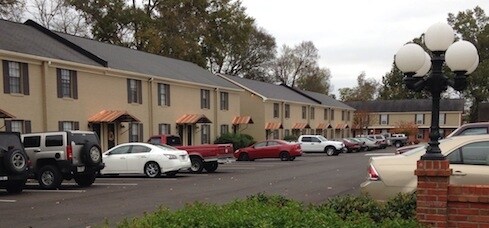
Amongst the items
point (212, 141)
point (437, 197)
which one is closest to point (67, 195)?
point (437, 197)

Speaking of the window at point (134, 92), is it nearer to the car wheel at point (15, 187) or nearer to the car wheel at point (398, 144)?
the car wheel at point (15, 187)

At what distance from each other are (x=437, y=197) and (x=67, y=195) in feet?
36.0

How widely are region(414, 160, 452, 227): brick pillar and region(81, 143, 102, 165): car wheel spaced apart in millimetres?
11931

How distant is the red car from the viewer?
96.0ft

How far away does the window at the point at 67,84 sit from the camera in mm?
22094

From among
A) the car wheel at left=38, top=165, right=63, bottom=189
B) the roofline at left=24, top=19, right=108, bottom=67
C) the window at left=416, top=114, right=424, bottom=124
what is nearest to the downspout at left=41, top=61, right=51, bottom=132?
the roofline at left=24, top=19, right=108, bottom=67

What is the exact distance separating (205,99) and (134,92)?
26.4ft

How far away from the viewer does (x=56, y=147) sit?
15258 mm

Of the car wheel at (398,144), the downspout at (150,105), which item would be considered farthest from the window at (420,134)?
the downspout at (150,105)

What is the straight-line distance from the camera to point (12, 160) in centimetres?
1333

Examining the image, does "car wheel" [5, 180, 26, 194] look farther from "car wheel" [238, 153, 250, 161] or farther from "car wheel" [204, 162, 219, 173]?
"car wheel" [238, 153, 250, 161]

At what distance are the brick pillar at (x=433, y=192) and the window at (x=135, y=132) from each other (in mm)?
22499

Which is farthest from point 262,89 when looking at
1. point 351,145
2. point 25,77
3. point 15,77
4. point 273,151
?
point 15,77

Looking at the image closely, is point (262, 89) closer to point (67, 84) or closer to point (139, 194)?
point (67, 84)
